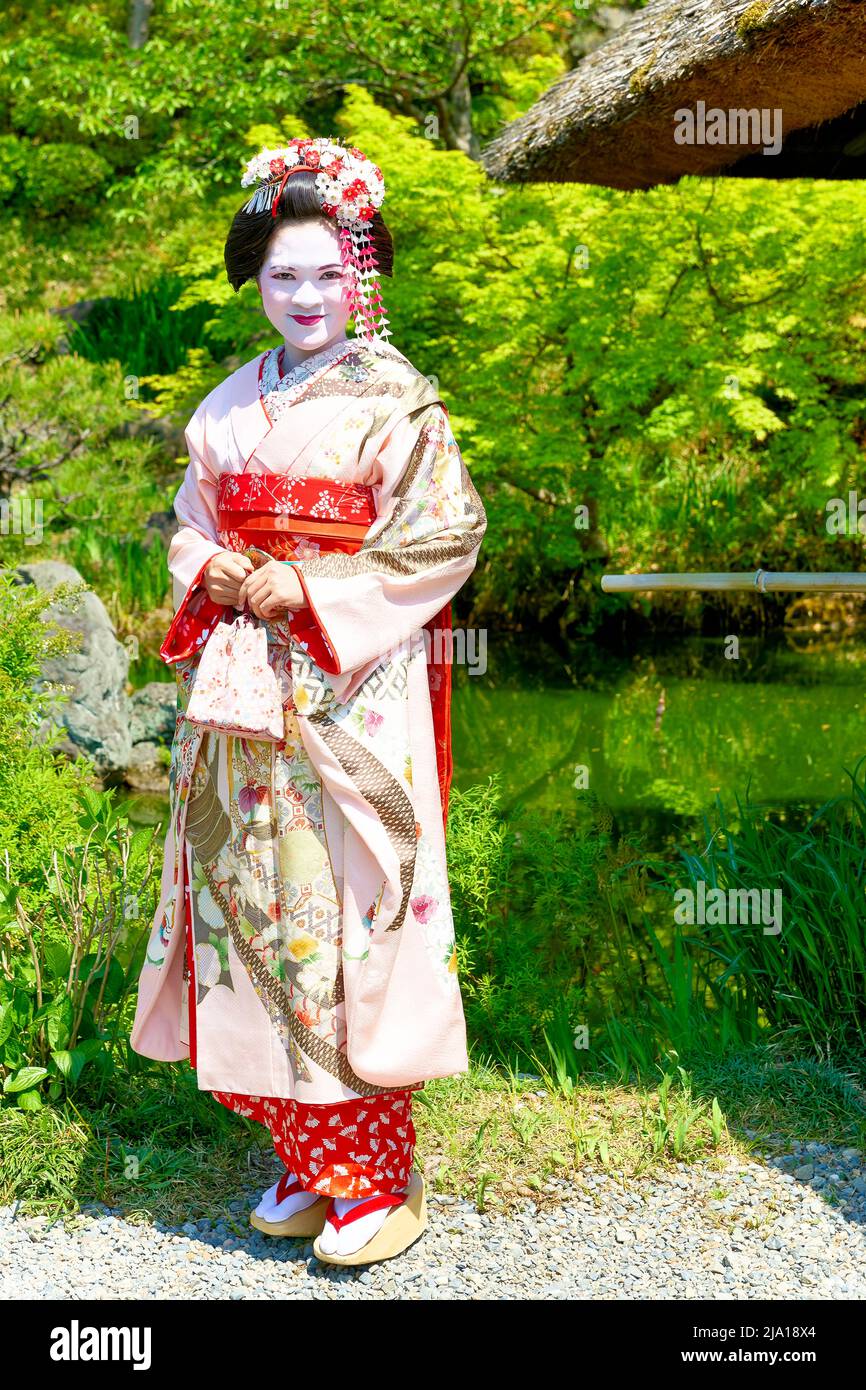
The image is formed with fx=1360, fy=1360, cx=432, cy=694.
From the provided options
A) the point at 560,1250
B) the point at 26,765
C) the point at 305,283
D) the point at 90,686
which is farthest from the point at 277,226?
the point at 90,686

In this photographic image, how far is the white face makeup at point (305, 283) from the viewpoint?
102 inches

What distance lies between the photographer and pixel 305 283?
2.59 m

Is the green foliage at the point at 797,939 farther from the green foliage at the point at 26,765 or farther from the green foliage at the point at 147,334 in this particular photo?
the green foliage at the point at 147,334

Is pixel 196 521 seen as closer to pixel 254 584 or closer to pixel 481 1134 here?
pixel 254 584

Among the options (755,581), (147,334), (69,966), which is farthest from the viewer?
→ (147,334)

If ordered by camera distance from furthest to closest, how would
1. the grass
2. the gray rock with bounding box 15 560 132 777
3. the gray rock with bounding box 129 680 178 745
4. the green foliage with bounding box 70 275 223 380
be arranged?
the green foliage with bounding box 70 275 223 380 → the gray rock with bounding box 129 680 178 745 → the gray rock with bounding box 15 560 132 777 → the grass

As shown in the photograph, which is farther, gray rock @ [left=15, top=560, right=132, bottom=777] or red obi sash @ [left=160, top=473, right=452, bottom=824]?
gray rock @ [left=15, top=560, right=132, bottom=777]

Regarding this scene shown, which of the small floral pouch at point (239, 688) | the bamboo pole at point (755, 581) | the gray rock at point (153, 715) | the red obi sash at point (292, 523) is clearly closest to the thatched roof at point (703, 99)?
the bamboo pole at point (755, 581)

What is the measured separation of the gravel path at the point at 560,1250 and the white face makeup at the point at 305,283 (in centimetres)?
178

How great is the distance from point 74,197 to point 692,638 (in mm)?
8635

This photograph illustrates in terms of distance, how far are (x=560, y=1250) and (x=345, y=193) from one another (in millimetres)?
2063

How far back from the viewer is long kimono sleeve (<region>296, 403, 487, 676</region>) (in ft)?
8.19

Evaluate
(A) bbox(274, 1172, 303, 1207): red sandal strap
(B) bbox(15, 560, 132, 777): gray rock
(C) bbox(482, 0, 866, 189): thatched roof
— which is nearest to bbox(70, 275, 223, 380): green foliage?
(B) bbox(15, 560, 132, 777): gray rock

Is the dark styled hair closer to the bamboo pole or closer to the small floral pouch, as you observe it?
the small floral pouch
